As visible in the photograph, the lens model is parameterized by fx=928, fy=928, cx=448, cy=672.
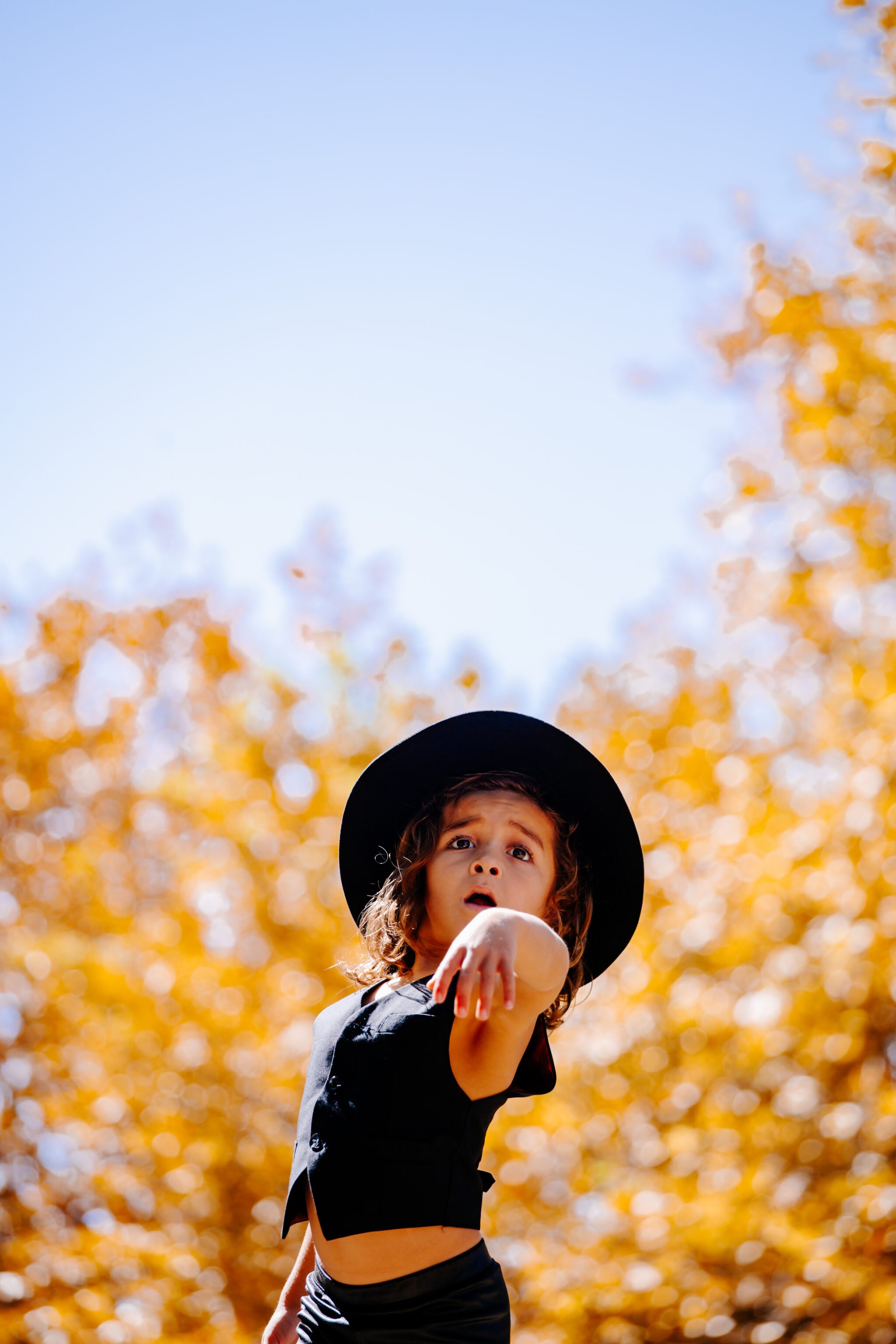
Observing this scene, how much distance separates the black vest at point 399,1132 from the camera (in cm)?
131

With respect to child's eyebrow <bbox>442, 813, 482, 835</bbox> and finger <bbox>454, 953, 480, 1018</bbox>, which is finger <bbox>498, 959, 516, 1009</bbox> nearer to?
finger <bbox>454, 953, 480, 1018</bbox>

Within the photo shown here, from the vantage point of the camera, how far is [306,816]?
490 cm

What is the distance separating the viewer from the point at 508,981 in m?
1.17

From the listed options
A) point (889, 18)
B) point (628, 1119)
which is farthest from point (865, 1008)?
point (889, 18)

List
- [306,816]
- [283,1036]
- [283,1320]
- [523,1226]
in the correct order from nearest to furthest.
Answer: [283,1320]
[523,1226]
[283,1036]
[306,816]

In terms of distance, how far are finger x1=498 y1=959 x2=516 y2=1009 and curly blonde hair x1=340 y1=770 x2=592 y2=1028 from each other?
1.47 ft

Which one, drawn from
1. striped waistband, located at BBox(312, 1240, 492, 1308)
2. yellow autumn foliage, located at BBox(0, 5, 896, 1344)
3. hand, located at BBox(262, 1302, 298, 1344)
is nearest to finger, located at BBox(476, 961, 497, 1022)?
striped waistband, located at BBox(312, 1240, 492, 1308)

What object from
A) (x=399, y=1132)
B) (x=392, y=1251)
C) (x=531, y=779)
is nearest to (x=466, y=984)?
(x=399, y=1132)

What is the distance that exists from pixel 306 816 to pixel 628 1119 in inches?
83.9

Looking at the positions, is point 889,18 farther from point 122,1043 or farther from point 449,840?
point 122,1043

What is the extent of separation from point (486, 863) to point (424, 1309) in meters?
0.63

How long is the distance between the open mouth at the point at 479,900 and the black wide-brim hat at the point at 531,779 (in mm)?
270

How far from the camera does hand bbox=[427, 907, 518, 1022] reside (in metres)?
1.15

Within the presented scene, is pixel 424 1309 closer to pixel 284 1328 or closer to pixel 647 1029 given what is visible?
pixel 284 1328
